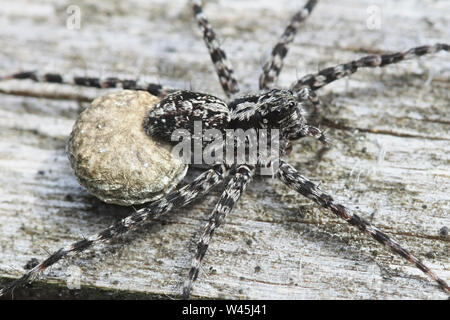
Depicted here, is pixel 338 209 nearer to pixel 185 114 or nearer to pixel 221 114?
pixel 221 114

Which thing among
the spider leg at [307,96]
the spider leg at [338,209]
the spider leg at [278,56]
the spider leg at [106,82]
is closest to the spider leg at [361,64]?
the spider leg at [307,96]

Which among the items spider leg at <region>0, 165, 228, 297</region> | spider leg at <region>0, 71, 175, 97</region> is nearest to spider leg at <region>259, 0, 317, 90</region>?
spider leg at <region>0, 71, 175, 97</region>

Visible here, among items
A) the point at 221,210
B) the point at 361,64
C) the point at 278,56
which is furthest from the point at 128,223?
the point at 361,64

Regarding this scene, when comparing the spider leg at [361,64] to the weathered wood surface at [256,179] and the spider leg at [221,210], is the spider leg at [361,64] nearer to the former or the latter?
the weathered wood surface at [256,179]

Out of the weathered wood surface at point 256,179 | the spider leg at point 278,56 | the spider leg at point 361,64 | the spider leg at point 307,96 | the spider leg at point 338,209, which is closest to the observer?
the spider leg at point 338,209

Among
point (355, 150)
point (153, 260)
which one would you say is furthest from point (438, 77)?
point (153, 260)

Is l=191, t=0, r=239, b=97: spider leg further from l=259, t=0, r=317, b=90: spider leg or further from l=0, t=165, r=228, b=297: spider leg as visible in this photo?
l=0, t=165, r=228, b=297: spider leg
